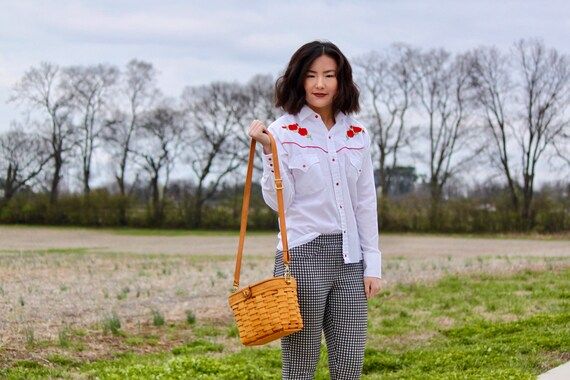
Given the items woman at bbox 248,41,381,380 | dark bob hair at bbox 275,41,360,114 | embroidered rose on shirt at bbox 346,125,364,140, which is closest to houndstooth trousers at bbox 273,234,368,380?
woman at bbox 248,41,381,380

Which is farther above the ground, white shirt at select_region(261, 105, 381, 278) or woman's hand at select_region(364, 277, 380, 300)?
white shirt at select_region(261, 105, 381, 278)

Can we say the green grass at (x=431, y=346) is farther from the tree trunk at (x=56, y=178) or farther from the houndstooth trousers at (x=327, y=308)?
the tree trunk at (x=56, y=178)

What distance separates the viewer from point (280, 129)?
4.14 metres

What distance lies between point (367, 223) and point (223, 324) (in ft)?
23.4

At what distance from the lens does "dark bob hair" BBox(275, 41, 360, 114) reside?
4.24 metres

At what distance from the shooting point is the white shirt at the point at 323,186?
4109 mm

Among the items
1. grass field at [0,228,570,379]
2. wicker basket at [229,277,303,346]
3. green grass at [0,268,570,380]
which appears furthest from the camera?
grass field at [0,228,570,379]

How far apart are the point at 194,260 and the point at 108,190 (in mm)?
27230

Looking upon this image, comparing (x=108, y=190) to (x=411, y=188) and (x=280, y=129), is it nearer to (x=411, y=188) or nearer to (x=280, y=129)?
(x=411, y=188)

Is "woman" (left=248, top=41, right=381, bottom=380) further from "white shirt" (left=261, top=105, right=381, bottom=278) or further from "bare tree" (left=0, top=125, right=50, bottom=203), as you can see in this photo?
"bare tree" (left=0, top=125, right=50, bottom=203)

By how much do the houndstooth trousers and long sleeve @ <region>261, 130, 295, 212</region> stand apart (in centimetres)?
25

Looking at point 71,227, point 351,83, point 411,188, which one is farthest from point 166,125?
point 351,83

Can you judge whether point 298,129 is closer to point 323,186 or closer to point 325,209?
point 323,186

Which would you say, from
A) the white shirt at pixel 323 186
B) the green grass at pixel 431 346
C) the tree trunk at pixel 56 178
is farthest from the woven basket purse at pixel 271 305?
the tree trunk at pixel 56 178
